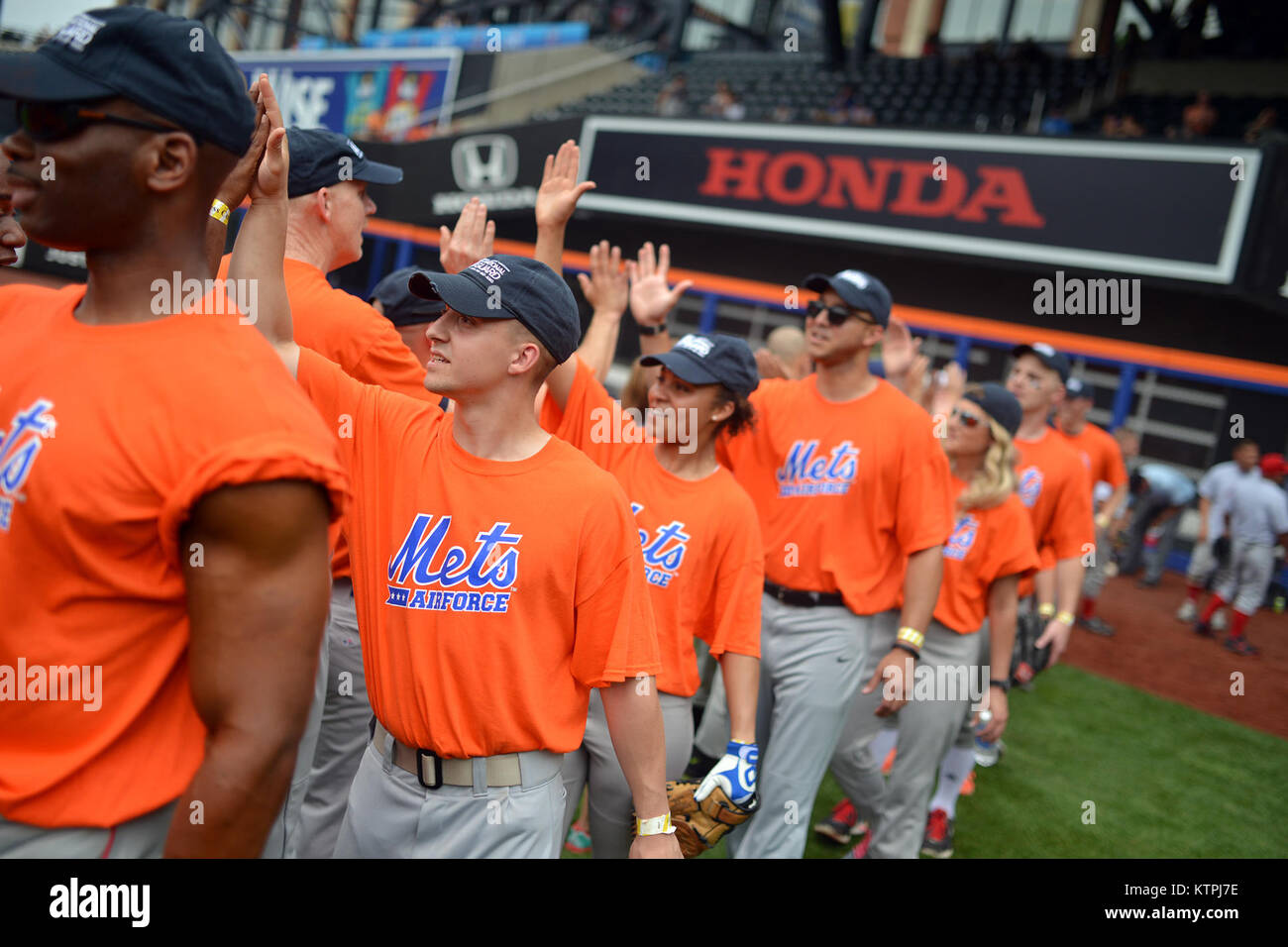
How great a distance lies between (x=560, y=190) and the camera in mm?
3148

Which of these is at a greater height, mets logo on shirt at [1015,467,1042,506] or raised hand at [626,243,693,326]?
raised hand at [626,243,693,326]

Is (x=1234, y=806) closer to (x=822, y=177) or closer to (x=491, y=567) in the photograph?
(x=491, y=567)

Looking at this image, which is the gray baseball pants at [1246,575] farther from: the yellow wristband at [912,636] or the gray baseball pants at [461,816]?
the gray baseball pants at [461,816]

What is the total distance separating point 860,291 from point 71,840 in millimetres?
3410

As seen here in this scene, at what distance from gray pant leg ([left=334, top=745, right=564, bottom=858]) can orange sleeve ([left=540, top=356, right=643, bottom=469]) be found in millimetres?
1188

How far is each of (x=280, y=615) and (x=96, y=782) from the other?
395 millimetres

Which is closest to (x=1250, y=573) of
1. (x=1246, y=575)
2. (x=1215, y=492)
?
(x=1246, y=575)

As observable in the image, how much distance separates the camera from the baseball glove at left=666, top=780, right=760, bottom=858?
282cm

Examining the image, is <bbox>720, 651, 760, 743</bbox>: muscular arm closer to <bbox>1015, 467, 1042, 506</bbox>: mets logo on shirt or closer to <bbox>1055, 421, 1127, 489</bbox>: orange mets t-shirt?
<bbox>1015, 467, 1042, 506</bbox>: mets logo on shirt

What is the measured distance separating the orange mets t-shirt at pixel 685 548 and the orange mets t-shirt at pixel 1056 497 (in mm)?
Answer: 2998

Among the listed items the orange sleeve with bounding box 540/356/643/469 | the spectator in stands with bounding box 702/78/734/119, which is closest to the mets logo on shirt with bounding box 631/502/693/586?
the orange sleeve with bounding box 540/356/643/469

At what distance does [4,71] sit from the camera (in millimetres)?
1290

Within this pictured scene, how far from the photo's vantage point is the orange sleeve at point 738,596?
3143mm
